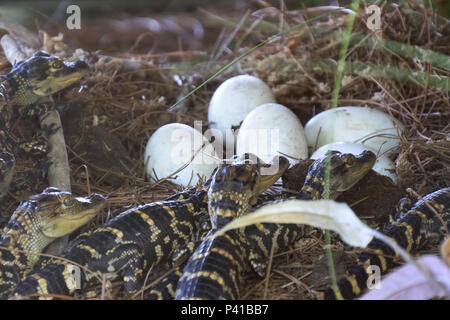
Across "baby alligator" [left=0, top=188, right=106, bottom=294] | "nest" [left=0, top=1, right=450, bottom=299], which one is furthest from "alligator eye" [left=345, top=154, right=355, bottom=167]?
"baby alligator" [left=0, top=188, right=106, bottom=294]

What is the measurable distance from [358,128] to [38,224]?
68.3 inches

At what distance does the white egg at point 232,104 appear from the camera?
10.6ft

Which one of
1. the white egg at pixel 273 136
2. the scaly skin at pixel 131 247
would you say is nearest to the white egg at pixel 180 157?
the white egg at pixel 273 136

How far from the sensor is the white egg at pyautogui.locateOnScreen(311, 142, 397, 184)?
2793 millimetres

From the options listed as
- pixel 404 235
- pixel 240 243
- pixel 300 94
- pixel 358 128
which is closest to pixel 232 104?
pixel 300 94

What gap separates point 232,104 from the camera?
323 cm

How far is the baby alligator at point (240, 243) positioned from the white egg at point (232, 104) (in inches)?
29.2

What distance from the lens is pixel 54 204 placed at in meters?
2.29

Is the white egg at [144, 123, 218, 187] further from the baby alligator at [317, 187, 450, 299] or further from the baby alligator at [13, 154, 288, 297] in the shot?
the baby alligator at [317, 187, 450, 299]

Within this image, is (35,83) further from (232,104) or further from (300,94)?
(300,94)

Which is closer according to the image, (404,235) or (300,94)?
(404,235)

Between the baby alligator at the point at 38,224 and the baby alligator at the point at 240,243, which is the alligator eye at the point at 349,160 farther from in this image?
the baby alligator at the point at 38,224

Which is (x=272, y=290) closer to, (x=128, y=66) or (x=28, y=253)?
(x=28, y=253)
